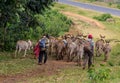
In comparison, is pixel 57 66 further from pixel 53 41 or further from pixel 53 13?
pixel 53 13

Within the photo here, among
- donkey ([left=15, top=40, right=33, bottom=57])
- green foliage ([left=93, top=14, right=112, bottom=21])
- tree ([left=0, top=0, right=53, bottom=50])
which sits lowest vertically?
green foliage ([left=93, top=14, right=112, bottom=21])

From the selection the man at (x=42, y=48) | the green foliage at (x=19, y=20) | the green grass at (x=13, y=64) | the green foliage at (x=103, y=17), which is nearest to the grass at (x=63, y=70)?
the green grass at (x=13, y=64)

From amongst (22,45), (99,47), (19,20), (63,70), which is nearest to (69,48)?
(99,47)

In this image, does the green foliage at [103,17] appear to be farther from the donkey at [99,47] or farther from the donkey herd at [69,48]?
the donkey herd at [69,48]

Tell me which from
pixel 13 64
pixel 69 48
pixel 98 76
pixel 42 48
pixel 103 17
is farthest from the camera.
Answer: pixel 103 17

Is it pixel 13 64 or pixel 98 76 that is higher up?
pixel 98 76

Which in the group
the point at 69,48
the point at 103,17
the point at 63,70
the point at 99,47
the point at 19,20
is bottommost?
the point at 63,70

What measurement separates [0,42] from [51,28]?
7.29 meters

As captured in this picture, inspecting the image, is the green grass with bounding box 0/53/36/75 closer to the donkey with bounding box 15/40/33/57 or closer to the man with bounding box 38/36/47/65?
the man with bounding box 38/36/47/65

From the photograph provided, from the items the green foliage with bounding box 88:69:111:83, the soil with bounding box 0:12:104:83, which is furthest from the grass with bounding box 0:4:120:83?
the soil with bounding box 0:12:104:83

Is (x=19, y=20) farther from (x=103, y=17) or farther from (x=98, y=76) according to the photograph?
(x=103, y=17)

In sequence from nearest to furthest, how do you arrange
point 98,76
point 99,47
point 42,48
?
1. point 98,76
2. point 42,48
3. point 99,47

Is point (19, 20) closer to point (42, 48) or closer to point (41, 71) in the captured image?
point (42, 48)

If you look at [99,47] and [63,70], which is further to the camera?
[99,47]
